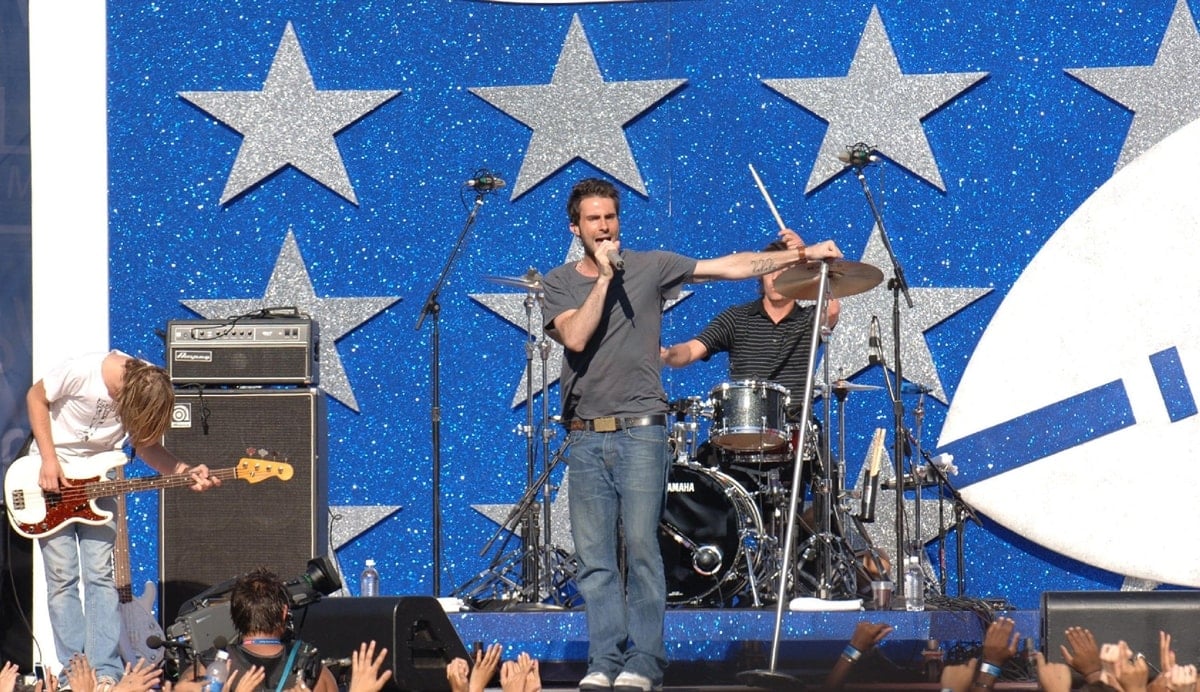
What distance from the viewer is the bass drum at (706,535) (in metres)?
6.74

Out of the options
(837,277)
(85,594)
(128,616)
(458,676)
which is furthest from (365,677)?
(128,616)

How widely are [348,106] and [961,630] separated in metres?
3.91

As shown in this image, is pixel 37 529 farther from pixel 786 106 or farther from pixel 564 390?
pixel 786 106

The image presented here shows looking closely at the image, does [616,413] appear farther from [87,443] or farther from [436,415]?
[436,415]

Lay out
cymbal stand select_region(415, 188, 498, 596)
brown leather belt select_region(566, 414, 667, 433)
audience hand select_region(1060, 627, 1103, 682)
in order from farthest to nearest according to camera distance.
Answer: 1. cymbal stand select_region(415, 188, 498, 596)
2. brown leather belt select_region(566, 414, 667, 433)
3. audience hand select_region(1060, 627, 1103, 682)

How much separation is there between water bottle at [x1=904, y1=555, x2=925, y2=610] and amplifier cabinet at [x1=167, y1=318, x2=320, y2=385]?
2585 mm

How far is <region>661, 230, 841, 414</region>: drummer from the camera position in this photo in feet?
23.6

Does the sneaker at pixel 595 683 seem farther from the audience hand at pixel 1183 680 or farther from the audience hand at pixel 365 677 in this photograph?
the audience hand at pixel 1183 680

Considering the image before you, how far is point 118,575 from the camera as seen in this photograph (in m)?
6.87

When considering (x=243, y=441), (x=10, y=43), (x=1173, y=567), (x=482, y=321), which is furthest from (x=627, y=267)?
(x=10, y=43)

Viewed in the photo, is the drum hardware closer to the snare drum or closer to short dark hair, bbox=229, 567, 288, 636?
the snare drum

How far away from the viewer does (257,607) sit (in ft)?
14.8

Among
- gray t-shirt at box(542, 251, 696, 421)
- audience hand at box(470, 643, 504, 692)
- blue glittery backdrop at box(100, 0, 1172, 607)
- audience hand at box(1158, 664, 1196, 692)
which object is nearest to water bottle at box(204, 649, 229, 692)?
audience hand at box(470, 643, 504, 692)

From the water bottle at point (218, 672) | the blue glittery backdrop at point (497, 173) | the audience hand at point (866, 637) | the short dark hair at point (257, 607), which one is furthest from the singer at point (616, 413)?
the blue glittery backdrop at point (497, 173)
